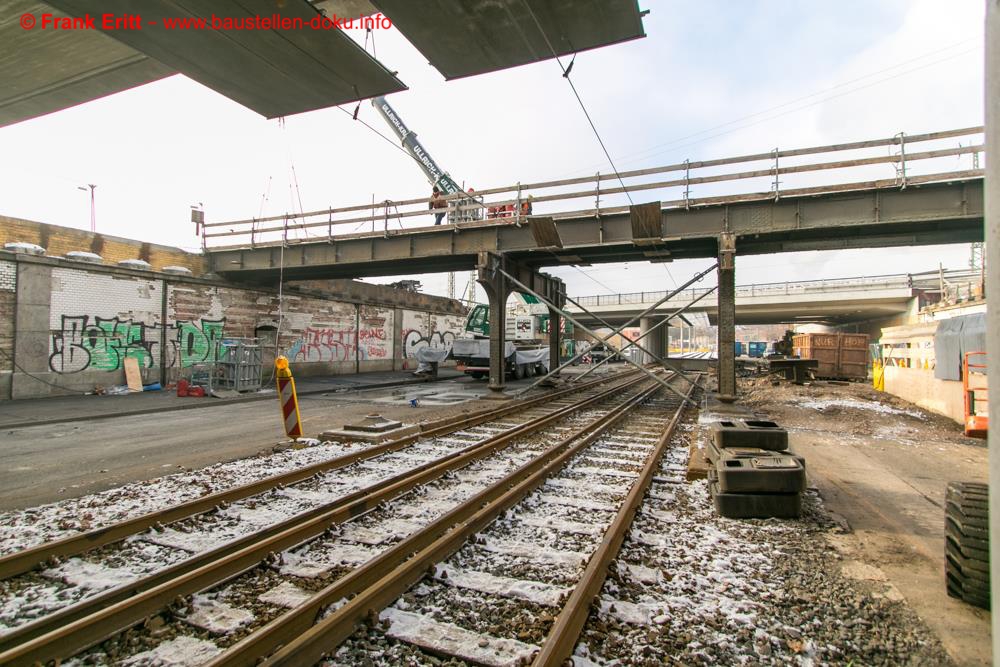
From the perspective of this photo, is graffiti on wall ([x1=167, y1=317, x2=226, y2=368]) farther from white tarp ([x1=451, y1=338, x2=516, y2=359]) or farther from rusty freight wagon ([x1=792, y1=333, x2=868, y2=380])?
rusty freight wagon ([x1=792, y1=333, x2=868, y2=380])

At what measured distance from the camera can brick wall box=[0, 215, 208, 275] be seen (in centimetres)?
1464

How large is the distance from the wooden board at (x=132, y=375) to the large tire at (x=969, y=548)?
780 inches

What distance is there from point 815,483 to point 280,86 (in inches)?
339

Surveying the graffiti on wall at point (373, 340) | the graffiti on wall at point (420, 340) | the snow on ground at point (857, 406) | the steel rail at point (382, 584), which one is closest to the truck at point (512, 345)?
the graffiti on wall at point (420, 340)

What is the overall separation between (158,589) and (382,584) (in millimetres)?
1420

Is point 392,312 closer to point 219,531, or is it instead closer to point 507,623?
point 219,531

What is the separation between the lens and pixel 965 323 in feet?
34.5

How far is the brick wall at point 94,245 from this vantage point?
1464 centimetres

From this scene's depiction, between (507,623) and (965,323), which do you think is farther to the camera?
(965,323)

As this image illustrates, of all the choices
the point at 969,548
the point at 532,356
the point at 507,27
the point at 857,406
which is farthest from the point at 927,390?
the point at 532,356

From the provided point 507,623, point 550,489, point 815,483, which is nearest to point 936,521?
point 815,483

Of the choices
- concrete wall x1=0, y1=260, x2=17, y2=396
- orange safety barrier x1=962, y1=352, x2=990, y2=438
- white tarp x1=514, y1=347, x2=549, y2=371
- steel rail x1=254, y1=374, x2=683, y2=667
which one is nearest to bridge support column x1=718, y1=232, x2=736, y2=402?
orange safety barrier x1=962, y1=352, x2=990, y2=438

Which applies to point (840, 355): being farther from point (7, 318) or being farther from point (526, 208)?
point (7, 318)

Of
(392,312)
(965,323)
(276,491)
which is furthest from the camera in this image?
(392,312)
